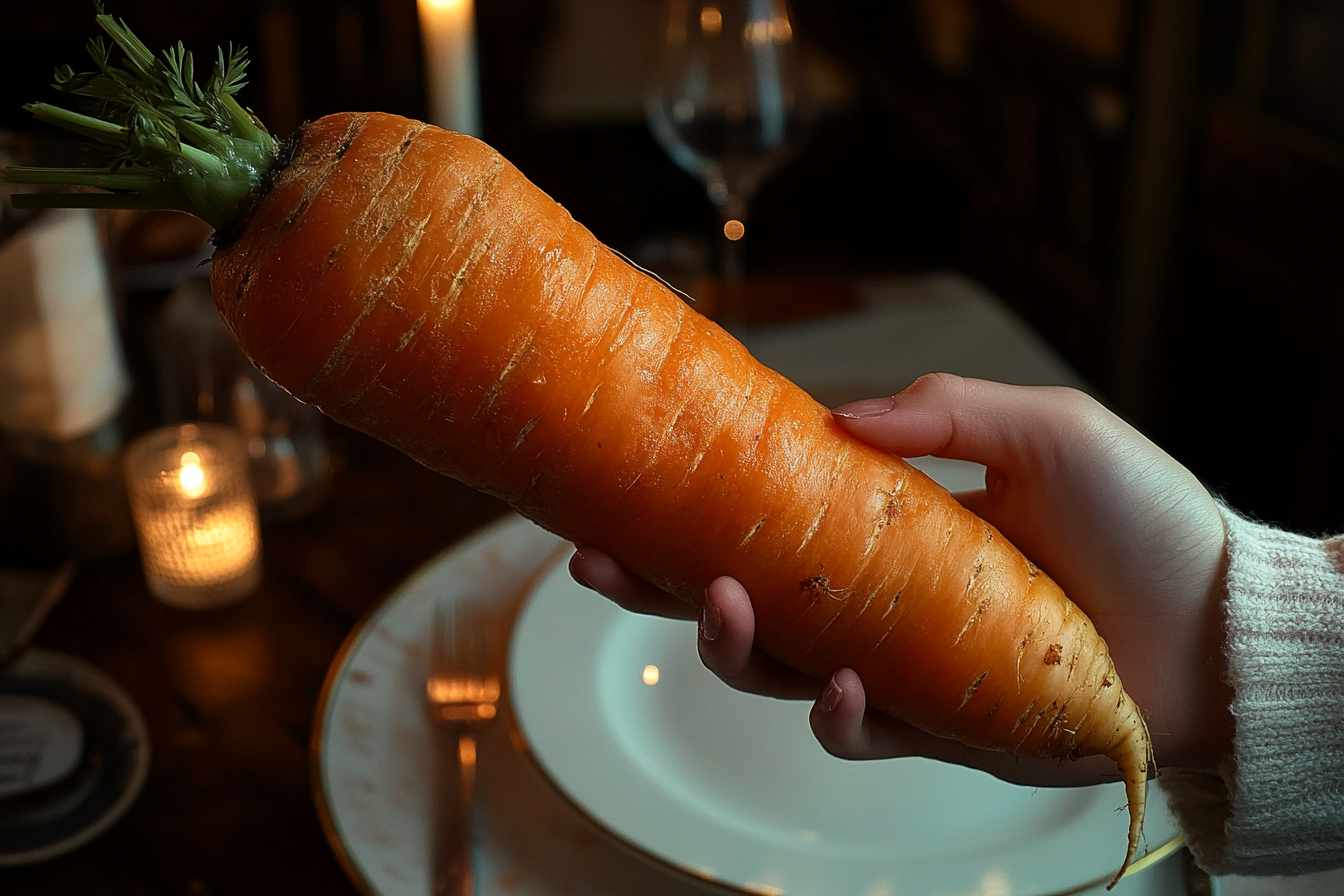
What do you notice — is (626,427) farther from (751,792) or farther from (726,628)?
(751,792)

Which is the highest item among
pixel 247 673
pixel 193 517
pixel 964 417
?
pixel 964 417

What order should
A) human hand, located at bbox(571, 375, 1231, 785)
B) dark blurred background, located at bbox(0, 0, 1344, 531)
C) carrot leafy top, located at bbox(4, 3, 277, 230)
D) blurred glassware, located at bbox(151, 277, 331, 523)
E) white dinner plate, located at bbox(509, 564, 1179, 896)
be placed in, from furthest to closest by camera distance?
dark blurred background, located at bbox(0, 0, 1344, 531), blurred glassware, located at bbox(151, 277, 331, 523), human hand, located at bbox(571, 375, 1231, 785), white dinner plate, located at bbox(509, 564, 1179, 896), carrot leafy top, located at bbox(4, 3, 277, 230)

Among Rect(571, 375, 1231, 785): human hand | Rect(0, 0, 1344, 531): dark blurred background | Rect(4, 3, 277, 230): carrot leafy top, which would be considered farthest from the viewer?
Rect(0, 0, 1344, 531): dark blurred background

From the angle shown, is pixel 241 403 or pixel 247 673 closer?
pixel 247 673

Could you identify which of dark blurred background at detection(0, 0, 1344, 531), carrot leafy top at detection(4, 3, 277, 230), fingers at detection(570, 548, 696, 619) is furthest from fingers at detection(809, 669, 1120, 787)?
dark blurred background at detection(0, 0, 1344, 531)

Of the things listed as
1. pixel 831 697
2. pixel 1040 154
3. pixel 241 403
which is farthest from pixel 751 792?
pixel 1040 154

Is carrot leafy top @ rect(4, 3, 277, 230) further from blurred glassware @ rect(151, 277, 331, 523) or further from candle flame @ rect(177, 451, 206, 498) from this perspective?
blurred glassware @ rect(151, 277, 331, 523)
